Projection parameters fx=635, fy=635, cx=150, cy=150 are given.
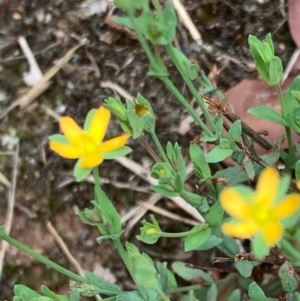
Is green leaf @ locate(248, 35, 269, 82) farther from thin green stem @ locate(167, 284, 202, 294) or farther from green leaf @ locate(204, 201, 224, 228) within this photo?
thin green stem @ locate(167, 284, 202, 294)

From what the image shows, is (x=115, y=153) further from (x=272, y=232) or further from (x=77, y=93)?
(x=77, y=93)

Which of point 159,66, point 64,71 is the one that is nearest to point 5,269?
point 64,71

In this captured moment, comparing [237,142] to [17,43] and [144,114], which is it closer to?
[144,114]

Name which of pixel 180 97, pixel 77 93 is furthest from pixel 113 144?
pixel 77 93

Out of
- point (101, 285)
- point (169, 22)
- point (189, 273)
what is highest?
point (169, 22)

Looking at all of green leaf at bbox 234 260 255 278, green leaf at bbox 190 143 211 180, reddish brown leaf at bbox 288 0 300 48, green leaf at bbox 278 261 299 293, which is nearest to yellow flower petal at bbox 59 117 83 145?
green leaf at bbox 190 143 211 180
